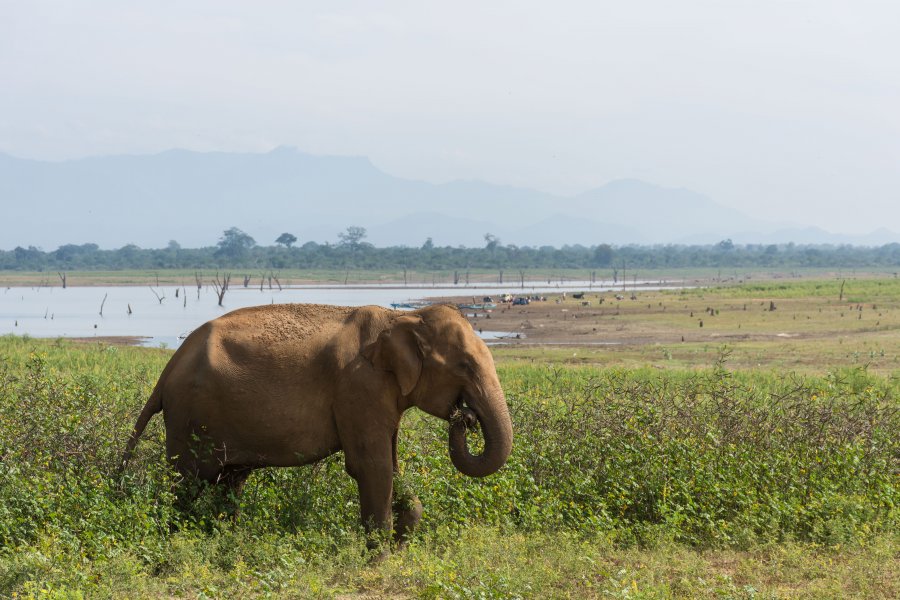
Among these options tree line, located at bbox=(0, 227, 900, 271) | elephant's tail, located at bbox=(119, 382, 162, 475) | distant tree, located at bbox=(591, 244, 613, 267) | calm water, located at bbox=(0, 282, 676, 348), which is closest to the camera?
elephant's tail, located at bbox=(119, 382, 162, 475)

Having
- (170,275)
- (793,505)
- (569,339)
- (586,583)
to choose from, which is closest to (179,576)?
(586,583)

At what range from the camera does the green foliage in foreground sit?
7461 mm

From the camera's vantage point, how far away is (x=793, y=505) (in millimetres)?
9484

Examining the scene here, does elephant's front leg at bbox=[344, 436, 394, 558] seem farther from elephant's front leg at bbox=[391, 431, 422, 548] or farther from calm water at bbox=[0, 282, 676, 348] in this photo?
calm water at bbox=[0, 282, 676, 348]

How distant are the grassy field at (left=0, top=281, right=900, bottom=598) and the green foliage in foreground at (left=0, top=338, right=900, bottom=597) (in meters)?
0.02

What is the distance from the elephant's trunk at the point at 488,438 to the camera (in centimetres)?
831

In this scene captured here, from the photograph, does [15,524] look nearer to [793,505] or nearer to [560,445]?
[560,445]

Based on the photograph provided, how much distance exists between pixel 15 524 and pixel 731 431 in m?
7.26

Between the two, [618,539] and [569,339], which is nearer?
[618,539]

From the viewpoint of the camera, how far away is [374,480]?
27.7ft

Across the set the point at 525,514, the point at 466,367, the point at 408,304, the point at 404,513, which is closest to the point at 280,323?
the point at 466,367

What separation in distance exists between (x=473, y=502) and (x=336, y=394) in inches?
73.2

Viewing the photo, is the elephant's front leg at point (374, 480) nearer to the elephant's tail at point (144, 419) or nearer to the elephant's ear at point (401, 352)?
the elephant's ear at point (401, 352)

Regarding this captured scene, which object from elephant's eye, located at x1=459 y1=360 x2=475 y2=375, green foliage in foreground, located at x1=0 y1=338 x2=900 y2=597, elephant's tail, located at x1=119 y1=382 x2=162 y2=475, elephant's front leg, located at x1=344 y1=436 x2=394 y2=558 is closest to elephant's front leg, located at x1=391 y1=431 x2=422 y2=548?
green foliage in foreground, located at x1=0 y1=338 x2=900 y2=597
